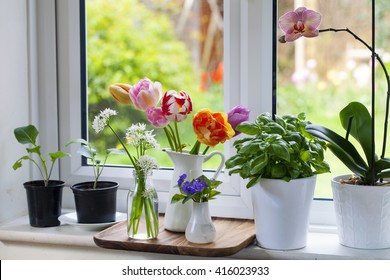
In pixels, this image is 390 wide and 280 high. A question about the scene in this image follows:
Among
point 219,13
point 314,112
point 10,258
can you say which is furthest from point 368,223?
point 10,258

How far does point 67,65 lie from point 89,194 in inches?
18.0

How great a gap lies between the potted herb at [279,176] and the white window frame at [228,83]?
204 mm

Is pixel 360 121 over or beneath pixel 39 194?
over

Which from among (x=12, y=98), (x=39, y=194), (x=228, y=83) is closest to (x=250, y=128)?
(x=228, y=83)

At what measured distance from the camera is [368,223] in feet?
5.13

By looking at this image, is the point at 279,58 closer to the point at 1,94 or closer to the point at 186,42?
the point at 186,42

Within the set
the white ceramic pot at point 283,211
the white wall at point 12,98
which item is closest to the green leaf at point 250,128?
the white ceramic pot at point 283,211

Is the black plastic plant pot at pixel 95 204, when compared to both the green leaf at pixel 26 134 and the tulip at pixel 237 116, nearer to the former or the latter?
the green leaf at pixel 26 134

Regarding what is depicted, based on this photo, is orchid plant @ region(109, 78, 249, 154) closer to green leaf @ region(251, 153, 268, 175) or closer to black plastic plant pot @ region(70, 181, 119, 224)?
green leaf @ region(251, 153, 268, 175)

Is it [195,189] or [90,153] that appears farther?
[90,153]

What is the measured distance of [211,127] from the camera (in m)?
1.58

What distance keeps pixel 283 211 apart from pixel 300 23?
1.48ft

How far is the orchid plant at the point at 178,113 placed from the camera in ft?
5.19

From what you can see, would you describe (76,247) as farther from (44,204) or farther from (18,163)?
(18,163)
